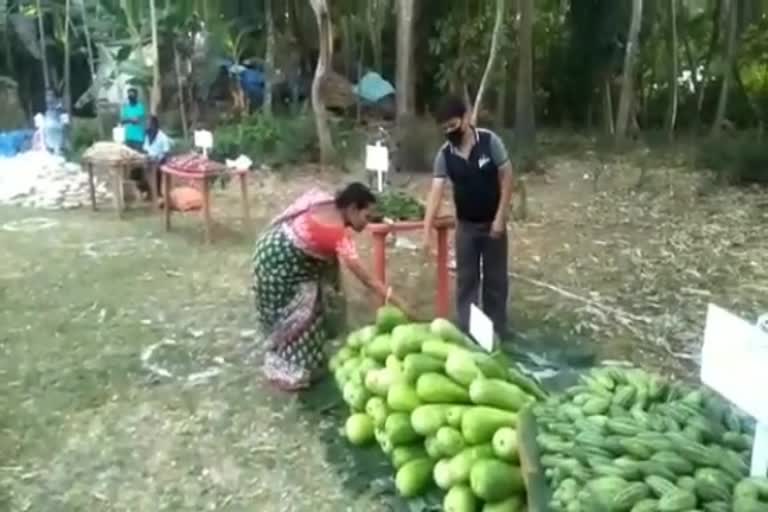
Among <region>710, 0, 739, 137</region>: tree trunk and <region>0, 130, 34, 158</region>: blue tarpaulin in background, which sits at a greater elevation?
<region>710, 0, 739, 137</region>: tree trunk

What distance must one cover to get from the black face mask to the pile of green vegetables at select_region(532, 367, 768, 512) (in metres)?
2.18

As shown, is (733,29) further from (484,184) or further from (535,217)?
(484,184)

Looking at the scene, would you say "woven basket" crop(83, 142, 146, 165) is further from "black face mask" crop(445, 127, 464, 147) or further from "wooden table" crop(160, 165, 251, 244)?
"black face mask" crop(445, 127, 464, 147)

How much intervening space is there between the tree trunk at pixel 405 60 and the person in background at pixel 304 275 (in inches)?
322

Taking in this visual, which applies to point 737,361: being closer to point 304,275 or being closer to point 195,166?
point 304,275

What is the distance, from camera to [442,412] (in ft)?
10.4

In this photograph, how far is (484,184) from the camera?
5.03 m

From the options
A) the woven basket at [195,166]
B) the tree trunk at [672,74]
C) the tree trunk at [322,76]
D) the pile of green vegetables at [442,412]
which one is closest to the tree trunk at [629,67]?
the tree trunk at [672,74]

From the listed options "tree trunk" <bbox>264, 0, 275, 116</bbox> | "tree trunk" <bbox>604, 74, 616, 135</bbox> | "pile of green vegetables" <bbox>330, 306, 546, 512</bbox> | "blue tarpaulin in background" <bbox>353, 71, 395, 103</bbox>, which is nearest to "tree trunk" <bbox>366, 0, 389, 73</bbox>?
"blue tarpaulin in background" <bbox>353, 71, 395, 103</bbox>

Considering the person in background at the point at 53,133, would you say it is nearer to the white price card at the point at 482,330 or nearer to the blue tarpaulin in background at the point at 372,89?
the blue tarpaulin in background at the point at 372,89

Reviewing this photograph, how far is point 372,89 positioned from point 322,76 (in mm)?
5113

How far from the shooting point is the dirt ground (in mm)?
3924

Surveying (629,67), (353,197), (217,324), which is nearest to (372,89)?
(629,67)

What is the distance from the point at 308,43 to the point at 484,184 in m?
12.7
